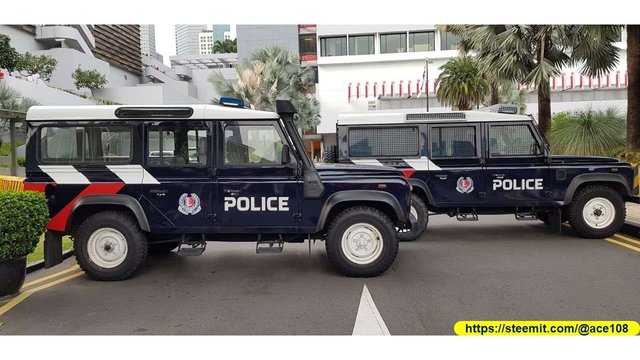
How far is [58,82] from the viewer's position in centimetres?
4125

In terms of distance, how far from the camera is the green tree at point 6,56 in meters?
26.7

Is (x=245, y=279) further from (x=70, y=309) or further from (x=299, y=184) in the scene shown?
(x=70, y=309)

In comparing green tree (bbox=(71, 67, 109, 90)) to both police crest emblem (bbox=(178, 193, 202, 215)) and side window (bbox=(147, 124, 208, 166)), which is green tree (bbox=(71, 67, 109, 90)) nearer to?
side window (bbox=(147, 124, 208, 166))

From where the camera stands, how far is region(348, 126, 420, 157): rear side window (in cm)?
873

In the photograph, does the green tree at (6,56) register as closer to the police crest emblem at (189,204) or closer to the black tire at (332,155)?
the black tire at (332,155)

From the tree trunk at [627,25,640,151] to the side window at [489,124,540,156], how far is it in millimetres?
4819

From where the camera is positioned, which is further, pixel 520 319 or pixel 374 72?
pixel 374 72

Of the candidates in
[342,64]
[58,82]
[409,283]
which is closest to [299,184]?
[409,283]

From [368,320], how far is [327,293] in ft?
3.08

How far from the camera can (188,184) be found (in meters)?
6.06

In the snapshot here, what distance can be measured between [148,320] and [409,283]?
9.80 feet

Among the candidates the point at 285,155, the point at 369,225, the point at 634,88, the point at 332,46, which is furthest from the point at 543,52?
the point at 332,46

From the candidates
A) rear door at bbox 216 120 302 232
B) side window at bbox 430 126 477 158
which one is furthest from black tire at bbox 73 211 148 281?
side window at bbox 430 126 477 158

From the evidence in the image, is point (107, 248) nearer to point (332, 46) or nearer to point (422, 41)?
point (332, 46)
